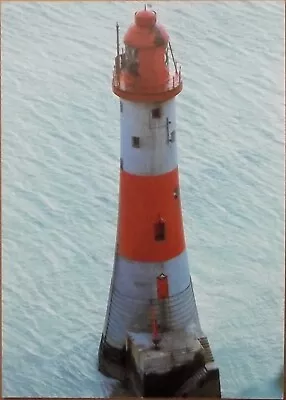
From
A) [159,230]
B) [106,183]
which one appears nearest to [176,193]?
[159,230]

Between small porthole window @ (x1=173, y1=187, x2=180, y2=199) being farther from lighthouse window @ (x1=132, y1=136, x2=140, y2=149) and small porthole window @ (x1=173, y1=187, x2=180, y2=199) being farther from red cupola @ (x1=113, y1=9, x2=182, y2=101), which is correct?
red cupola @ (x1=113, y1=9, x2=182, y2=101)

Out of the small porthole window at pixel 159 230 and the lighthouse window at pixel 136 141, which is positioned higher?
the lighthouse window at pixel 136 141

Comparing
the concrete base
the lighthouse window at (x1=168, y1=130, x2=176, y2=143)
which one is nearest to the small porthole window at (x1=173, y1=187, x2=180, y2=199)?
the lighthouse window at (x1=168, y1=130, x2=176, y2=143)

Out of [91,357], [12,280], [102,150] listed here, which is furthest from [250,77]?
[91,357]

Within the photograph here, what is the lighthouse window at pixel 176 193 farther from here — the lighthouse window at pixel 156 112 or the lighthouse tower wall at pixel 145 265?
the lighthouse window at pixel 156 112

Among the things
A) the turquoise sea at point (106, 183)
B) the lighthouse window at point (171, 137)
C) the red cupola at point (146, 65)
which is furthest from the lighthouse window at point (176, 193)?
the turquoise sea at point (106, 183)

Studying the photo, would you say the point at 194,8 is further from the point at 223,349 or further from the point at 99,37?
the point at 223,349
